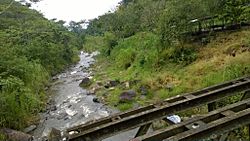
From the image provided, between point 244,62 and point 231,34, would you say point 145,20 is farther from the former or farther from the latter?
point 244,62

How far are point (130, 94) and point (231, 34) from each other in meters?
8.07

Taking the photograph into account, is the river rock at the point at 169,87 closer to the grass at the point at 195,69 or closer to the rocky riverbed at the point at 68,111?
the grass at the point at 195,69

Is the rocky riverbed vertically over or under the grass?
under

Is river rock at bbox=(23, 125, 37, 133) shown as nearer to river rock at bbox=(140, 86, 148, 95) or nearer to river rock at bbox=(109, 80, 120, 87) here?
river rock at bbox=(140, 86, 148, 95)

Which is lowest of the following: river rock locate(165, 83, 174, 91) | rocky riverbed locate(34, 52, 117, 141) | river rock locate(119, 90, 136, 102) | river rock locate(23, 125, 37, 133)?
rocky riverbed locate(34, 52, 117, 141)

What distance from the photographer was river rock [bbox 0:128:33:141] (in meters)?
13.8

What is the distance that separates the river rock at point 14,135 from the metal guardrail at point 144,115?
1036cm

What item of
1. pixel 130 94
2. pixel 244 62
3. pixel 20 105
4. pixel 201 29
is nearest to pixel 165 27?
pixel 201 29

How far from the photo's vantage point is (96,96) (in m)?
22.3

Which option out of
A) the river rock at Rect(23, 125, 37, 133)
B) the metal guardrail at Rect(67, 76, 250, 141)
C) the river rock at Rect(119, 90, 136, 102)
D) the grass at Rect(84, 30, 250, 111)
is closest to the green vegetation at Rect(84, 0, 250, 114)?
the grass at Rect(84, 30, 250, 111)

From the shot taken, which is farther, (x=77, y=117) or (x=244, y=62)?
(x=77, y=117)

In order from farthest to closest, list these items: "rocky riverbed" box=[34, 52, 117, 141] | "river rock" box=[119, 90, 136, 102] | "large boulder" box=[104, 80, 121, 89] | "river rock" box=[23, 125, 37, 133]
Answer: "large boulder" box=[104, 80, 121, 89] < "river rock" box=[119, 90, 136, 102] < "rocky riverbed" box=[34, 52, 117, 141] < "river rock" box=[23, 125, 37, 133]

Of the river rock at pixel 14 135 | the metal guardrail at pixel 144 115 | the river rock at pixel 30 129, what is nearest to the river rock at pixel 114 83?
the river rock at pixel 30 129

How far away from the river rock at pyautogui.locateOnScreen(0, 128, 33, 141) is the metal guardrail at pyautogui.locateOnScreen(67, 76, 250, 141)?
10356 millimetres
